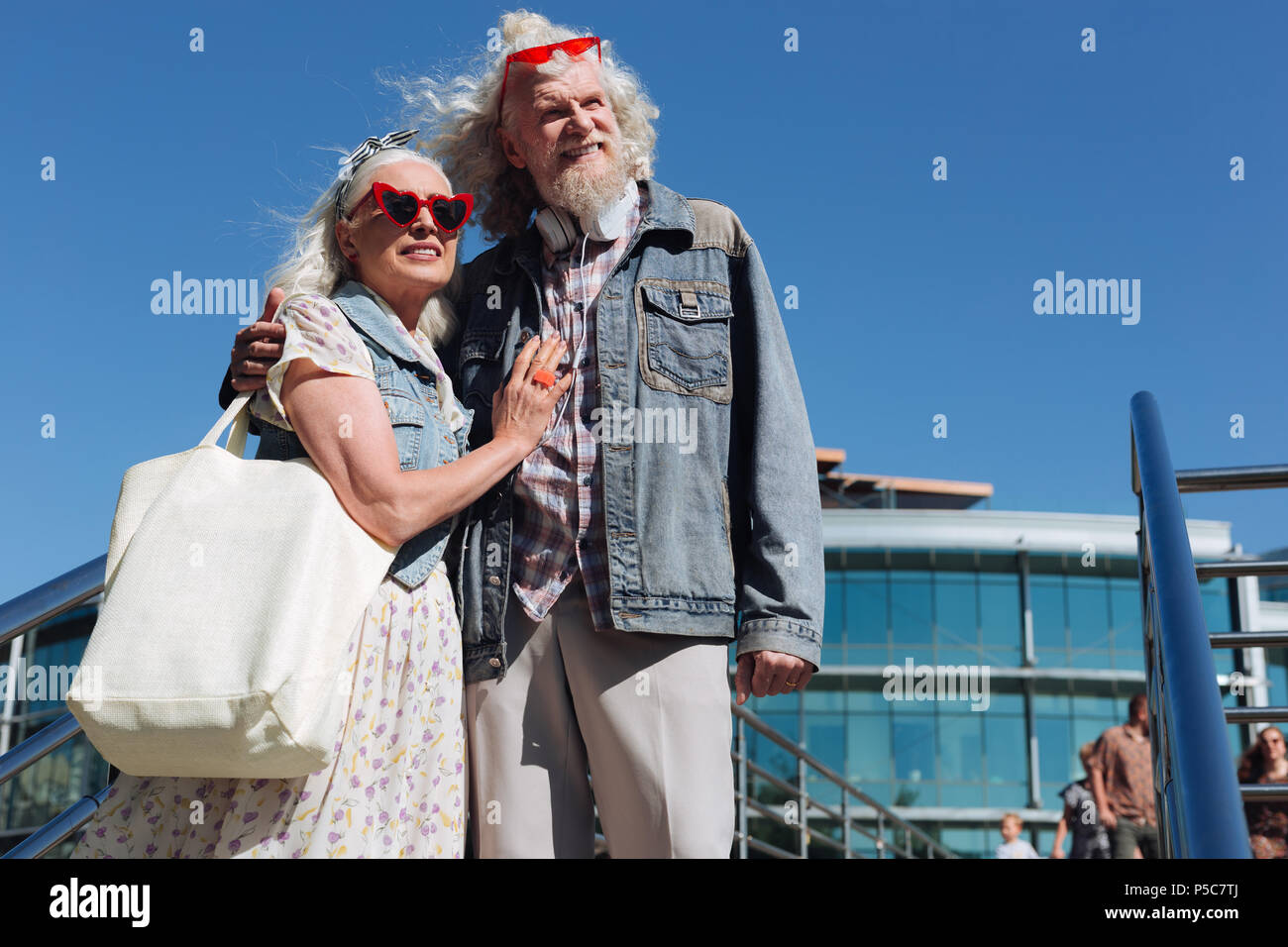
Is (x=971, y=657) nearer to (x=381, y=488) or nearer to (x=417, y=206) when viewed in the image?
(x=417, y=206)

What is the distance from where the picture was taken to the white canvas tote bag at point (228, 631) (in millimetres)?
1959

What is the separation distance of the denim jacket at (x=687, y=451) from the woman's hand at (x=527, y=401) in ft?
0.37

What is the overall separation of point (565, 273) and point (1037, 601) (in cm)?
3013

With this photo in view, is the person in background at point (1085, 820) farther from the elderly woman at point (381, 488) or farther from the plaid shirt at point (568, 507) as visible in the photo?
the elderly woman at point (381, 488)

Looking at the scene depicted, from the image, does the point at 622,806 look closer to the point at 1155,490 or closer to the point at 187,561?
the point at 187,561

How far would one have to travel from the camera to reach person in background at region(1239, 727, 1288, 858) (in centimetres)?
529

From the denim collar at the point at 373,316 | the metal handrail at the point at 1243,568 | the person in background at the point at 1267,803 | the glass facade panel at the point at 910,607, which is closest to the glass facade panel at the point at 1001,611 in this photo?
the glass facade panel at the point at 910,607

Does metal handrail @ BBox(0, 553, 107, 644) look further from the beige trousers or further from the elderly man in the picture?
the beige trousers

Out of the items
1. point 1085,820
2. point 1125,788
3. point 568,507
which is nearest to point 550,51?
point 568,507

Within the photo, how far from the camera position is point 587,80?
9.59 ft

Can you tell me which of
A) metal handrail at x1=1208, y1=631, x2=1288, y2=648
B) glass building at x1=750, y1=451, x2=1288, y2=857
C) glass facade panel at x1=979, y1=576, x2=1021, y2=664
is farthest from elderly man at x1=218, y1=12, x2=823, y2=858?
glass facade panel at x1=979, y1=576, x2=1021, y2=664

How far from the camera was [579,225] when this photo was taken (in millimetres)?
2914

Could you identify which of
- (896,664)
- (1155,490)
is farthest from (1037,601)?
(1155,490)

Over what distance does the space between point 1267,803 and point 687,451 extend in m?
4.61
